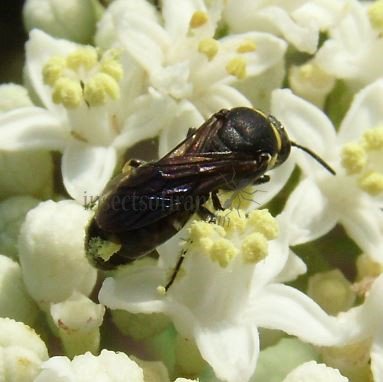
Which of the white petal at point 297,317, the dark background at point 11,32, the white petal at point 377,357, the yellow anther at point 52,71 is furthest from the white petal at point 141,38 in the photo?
the dark background at point 11,32

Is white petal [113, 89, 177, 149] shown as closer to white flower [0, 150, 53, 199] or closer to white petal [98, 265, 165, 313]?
white flower [0, 150, 53, 199]

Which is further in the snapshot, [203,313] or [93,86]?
[93,86]

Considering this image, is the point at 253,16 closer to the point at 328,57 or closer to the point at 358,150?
the point at 328,57

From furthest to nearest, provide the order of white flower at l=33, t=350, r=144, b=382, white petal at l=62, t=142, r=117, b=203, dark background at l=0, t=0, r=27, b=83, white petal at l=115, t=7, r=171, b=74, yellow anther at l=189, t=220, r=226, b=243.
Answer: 1. dark background at l=0, t=0, r=27, b=83
2. white petal at l=115, t=7, r=171, b=74
3. white petal at l=62, t=142, r=117, b=203
4. yellow anther at l=189, t=220, r=226, b=243
5. white flower at l=33, t=350, r=144, b=382

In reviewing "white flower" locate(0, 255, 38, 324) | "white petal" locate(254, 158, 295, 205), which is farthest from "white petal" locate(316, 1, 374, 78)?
"white flower" locate(0, 255, 38, 324)

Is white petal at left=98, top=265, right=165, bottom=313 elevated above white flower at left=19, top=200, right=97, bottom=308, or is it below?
below

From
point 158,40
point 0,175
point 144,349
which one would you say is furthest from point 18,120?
point 144,349

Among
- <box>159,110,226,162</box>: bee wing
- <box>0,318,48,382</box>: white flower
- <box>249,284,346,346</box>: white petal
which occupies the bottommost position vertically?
<box>249,284,346,346</box>: white petal
